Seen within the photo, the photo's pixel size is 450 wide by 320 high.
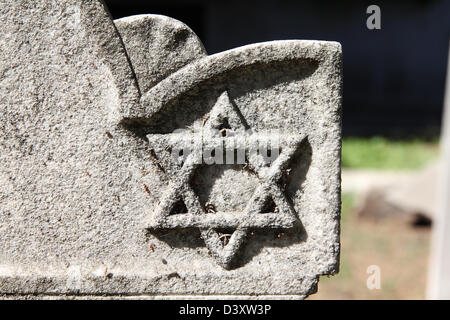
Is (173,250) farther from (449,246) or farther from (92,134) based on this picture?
(449,246)

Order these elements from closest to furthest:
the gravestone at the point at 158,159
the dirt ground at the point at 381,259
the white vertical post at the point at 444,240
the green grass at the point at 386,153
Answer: the gravestone at the point at 158,159 → the white vertical post at the point at 444,240 → the dirt ground at the point at 381,259 → the green grass at the point at 386,153

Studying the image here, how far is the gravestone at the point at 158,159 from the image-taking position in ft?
3.84

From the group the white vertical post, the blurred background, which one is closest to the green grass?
the blurred background

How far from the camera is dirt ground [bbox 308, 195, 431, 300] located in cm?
279

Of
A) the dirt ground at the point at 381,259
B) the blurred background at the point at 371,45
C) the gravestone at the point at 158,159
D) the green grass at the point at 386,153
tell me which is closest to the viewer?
the gravestone at the point at 158,159

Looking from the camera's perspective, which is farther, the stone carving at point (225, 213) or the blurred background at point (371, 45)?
the blurred background at point (371, 45)

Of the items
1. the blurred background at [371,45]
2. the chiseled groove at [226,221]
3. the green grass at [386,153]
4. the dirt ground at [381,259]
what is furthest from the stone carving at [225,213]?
the blurred background at [371,45]

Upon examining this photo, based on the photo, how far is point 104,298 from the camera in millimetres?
1240

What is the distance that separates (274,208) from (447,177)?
110 cm

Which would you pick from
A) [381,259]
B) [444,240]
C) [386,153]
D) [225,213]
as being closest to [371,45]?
[386,153]

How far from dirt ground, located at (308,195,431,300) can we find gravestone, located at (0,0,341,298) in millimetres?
1235

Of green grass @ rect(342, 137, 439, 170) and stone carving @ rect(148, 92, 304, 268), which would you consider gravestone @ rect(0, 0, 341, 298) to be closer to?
stone carving @ rect(148, 92, 304, 268)

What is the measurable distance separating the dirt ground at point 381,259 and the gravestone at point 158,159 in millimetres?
1235

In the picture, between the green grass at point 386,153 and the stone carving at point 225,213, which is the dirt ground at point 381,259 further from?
the green grass at point 386,153
